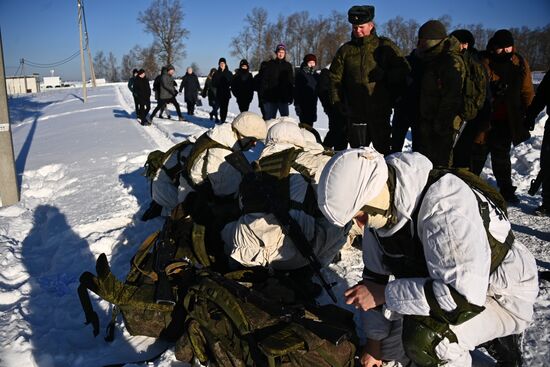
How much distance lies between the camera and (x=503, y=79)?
4.31m

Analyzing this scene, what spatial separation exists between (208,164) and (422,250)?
2117 millimetres

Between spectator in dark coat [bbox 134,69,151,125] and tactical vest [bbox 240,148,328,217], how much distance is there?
10.8m

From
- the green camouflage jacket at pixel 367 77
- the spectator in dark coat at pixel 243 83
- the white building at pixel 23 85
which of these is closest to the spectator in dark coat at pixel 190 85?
the spectator in dark coat at pixel 243 83

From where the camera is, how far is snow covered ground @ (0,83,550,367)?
2545mm

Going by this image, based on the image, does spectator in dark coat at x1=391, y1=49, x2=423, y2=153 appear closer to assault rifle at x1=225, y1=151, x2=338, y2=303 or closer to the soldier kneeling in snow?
assault rifle at x1=225, y1=151, x2=338, y2=303

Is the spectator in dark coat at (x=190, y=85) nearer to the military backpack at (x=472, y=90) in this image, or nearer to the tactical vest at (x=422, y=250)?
the military backpack at (x=472, y=90)

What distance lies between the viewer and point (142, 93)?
42.1ft

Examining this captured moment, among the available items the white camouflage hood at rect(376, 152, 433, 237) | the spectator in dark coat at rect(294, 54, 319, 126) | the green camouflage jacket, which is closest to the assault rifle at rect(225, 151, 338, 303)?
the white camouflage hood at rect(376, 152, 433, 237)

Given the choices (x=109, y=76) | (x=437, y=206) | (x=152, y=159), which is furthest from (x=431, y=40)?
(x=109, y=76)

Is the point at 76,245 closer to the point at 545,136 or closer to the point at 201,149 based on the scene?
the point at 201,149

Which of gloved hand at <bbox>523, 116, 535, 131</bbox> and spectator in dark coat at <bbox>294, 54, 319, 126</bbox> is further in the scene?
spectator in dark coat at <bbox>294, 54, 319, 126</bbox>

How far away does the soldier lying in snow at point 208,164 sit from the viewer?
351 cm

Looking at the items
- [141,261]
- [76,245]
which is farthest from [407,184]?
[76,245]

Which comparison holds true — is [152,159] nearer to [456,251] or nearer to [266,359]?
[266,359]
